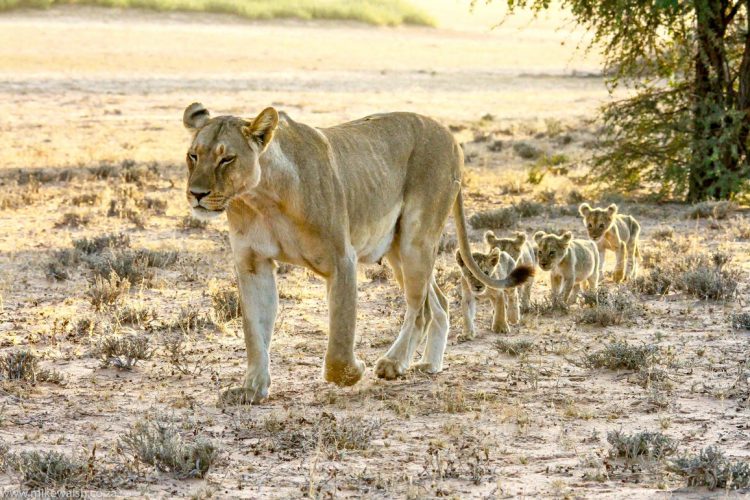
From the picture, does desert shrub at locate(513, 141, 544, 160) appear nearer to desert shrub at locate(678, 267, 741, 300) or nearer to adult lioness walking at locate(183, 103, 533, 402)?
desert shrub at locate(678, 267, 741, 300)

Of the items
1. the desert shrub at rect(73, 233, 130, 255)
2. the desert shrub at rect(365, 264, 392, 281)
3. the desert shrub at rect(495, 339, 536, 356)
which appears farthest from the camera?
the desert shrub at rect(73, 233, 130, 255)

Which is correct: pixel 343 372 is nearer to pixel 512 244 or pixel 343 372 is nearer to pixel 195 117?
pixel 195 117

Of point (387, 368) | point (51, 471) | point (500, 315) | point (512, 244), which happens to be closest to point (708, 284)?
point (512, 244)

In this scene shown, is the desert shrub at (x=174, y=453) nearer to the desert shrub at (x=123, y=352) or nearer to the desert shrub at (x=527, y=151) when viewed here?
the desert shrub at (x=123, y=352)

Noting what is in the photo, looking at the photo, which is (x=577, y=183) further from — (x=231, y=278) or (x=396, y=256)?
(x=396, y=256)

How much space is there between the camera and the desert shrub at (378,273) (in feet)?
39.3

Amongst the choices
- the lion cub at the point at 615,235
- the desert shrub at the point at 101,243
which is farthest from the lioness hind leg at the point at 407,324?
the desert shrub at the point at 101,243

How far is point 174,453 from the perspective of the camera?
608 cm

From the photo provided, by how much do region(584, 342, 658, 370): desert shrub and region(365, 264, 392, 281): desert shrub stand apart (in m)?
3.70

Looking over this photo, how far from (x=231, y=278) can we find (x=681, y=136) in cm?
785

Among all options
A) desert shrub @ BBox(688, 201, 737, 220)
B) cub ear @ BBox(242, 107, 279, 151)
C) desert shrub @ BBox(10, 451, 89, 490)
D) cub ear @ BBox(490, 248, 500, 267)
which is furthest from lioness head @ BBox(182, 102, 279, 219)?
desert shrub @ BBox(688, 201, 737, 220)

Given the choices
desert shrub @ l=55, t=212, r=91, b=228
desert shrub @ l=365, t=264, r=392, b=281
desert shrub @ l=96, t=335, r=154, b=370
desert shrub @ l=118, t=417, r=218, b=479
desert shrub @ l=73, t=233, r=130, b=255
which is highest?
desert shrub @ l=118, t=417, r=218, b=479

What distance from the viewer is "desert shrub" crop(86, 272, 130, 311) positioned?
10.5m

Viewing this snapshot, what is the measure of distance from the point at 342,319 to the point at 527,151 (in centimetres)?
1596
